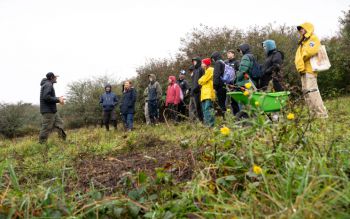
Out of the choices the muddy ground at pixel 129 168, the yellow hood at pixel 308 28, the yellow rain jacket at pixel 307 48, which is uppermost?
the yellow hood at pixel 308 28

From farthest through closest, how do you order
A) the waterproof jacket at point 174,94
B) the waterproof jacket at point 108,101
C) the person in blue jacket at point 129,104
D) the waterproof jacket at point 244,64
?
the waterproof jacket at point 108,101 → the person in blue jacket at point 129,104 → the waterproof jacket at point 174,94 → the waterproof jacket at point 244,64

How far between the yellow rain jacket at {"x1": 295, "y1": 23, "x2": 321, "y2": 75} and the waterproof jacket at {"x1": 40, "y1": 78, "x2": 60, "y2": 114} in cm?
594

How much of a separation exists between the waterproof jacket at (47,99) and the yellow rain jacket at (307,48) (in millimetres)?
5939

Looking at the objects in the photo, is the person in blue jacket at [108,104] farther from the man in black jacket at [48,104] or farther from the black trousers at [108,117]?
the man in black jacket at [48,104]

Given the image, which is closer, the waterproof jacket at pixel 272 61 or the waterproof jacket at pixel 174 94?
the waterproof jacket at pixel 272 61

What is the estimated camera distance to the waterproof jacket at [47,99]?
9484 millimetres

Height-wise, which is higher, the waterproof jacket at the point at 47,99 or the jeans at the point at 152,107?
the waterproof jacket at the point at 47,99

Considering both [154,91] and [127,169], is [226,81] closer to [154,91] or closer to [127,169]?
[127,169]

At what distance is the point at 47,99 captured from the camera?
9.47 metres

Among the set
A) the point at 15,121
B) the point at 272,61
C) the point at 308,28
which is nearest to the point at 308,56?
the point at 308,28

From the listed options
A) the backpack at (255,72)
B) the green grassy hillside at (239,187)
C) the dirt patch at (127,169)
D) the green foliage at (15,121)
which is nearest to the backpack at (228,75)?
the backpack at (255,72)

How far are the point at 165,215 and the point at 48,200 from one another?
785 mm

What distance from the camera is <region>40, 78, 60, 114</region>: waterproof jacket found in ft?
31.1

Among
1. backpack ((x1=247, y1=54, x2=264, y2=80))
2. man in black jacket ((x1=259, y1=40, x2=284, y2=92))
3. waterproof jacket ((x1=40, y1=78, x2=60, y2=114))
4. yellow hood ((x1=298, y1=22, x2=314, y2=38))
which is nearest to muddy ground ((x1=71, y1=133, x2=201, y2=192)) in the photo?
backpack ((x1=247, y1=54, x2=264, y2=80))
